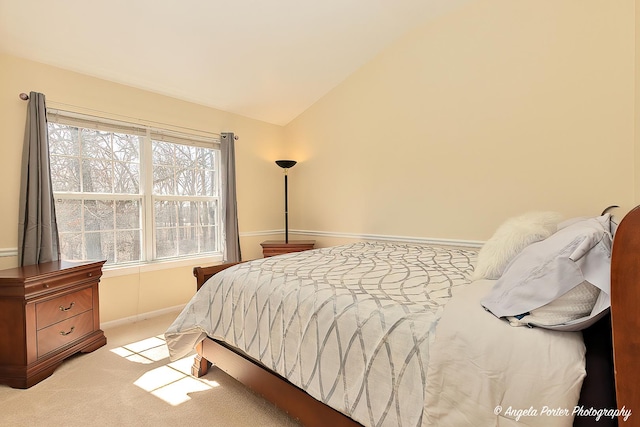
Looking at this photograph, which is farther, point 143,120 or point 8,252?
point 143,120

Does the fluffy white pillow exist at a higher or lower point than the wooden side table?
higher

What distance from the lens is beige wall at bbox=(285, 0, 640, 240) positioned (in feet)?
6.77

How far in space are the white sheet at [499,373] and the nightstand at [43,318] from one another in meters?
2.46

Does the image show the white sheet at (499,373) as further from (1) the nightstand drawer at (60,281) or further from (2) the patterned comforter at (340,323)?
(1) the nightstand drawer at (60,281)

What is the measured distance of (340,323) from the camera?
1.25m

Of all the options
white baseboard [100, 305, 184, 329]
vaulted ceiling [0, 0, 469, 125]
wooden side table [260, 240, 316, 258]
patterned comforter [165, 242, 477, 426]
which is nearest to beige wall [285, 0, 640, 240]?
vaulted ceiling [0, 0, 469, 125]

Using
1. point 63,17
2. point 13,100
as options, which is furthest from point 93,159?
point 63,17

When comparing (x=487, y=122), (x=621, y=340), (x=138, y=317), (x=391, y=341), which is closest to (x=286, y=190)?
(x=138, y=317)

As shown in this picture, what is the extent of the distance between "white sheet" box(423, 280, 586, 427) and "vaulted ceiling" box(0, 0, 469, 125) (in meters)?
2.71

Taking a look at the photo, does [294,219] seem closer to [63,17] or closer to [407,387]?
[63,17]

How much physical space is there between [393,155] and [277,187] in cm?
184

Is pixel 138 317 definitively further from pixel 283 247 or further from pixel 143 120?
pixel 143 120

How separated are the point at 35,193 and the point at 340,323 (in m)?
2.69

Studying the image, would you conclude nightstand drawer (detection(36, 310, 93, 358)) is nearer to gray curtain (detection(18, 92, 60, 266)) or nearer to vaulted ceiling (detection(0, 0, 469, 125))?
gray curtain (detection(18, 92, 60, 266))
